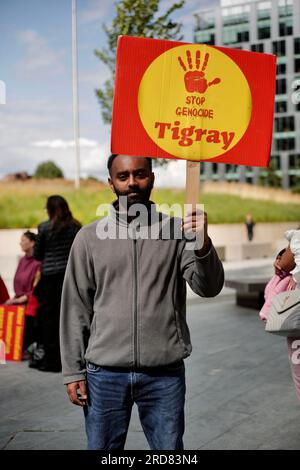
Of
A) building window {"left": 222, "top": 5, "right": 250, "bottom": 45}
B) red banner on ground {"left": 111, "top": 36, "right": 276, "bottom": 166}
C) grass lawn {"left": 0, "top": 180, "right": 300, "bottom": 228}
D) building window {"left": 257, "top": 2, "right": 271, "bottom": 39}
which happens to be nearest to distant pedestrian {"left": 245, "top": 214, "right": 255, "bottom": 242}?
grass lawn {"left": 0, "top": 180, "right": 300, "bottom": 228}

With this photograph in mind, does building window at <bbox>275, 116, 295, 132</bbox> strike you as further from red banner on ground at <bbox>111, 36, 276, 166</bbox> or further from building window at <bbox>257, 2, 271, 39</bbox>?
red banner on ground at <bbox>111, 36, 276, 166</bbox>

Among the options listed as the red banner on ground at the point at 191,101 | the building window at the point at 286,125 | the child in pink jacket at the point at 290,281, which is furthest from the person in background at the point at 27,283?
the building window at the point at 286,125

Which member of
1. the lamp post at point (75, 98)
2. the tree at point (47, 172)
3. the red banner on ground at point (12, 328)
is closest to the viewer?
the red banner on ground at point (12, 328)

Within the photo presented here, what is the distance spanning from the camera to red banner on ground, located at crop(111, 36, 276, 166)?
2.41m

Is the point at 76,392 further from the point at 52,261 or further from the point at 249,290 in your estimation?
the point at 249,290

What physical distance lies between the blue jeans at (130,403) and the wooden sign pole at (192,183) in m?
0.66

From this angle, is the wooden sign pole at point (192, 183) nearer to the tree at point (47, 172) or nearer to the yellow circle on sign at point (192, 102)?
the yellow circle on sign at point (192, 102)

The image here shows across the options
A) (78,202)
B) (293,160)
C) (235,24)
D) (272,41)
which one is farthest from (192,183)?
(293,160)

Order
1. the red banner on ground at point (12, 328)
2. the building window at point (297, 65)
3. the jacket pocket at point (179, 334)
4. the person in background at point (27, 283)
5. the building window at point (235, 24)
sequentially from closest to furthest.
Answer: the jacket pocket at point (179, 334) < the red banner on ground at point (12, 328) < the person in background at point (27, 283) < the building window at point (235, 24) < the building window at point (297, 65)

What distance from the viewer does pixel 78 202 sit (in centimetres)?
2320

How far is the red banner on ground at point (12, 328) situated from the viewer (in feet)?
19.6

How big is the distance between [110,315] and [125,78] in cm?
93

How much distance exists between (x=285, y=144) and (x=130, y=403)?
221ft
